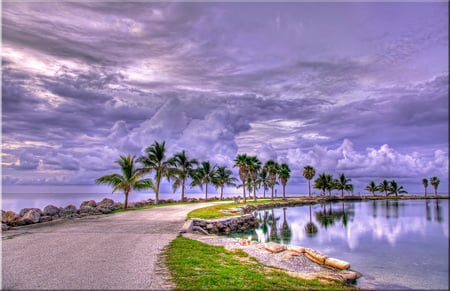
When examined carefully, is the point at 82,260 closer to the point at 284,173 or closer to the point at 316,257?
the point at 316,257

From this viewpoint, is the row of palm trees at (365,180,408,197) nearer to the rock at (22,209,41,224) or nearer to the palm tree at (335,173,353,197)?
the palm tree at (335,173,353,197)

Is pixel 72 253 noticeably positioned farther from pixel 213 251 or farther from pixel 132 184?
pixel 132 184

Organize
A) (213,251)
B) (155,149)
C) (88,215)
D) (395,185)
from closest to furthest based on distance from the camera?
1. (213,251)
2. (88,215)
3. (155,149)
4. (395,185)

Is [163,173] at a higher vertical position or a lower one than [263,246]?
higher

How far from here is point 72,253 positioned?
1073 centimetres

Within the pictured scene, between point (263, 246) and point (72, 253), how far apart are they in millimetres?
8859

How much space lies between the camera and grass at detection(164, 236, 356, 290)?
7.79m

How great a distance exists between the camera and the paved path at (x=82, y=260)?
7477 millimetres

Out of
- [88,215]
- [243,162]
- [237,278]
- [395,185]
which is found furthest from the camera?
[395,185]

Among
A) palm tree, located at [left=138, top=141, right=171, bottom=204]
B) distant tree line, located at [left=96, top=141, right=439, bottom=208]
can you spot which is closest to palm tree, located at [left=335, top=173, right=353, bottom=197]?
distant tree line, located at [left=96, top=141, right=439, bottom=208]

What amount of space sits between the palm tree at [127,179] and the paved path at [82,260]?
18.5m

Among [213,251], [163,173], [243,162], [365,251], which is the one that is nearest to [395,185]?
[243,162]

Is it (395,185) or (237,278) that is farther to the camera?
(395,185)

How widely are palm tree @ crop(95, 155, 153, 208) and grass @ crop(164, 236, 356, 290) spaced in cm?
2514
